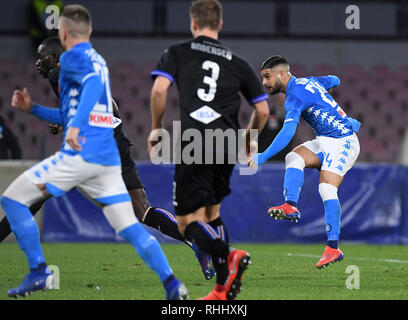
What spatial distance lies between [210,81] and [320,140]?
9.27 feet

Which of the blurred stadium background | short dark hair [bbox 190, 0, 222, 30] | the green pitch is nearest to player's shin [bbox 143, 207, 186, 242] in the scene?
the green pitch

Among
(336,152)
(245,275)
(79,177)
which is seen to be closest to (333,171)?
(336,152)

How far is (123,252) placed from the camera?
9.49 m

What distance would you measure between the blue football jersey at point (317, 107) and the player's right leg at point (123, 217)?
267cm

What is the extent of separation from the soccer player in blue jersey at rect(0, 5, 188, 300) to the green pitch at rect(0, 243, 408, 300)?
0.61 metres

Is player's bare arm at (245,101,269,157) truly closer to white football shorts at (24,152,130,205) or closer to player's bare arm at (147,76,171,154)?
player's bare arm at (147,76,171,154)

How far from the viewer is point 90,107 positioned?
14.6 feet

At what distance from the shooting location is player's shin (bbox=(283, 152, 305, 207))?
703 centimetres

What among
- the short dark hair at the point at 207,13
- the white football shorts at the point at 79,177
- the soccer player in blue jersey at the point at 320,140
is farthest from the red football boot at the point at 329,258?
the short dark hair at the point at 207,13

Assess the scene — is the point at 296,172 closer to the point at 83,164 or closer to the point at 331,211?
the point at 331,211

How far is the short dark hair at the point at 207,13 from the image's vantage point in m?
4.71
